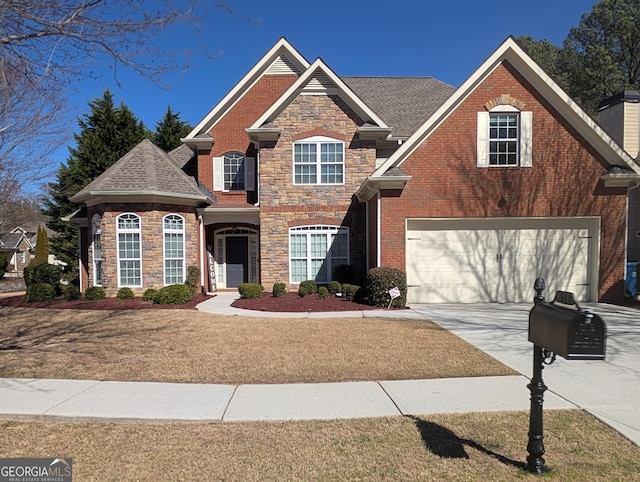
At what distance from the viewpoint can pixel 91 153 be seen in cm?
2442

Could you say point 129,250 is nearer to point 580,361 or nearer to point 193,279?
point 193,279

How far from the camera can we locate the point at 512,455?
144 inches

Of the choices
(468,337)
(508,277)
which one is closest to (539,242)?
(508,277)

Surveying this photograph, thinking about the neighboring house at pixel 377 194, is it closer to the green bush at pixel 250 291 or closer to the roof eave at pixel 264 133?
the roof eave at pixel 264 133

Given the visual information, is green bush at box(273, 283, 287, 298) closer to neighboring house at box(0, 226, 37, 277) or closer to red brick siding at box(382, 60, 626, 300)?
red brick siding at box(382, 60, 626, 300)

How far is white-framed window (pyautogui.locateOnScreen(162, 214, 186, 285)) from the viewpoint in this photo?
1484 centimetres

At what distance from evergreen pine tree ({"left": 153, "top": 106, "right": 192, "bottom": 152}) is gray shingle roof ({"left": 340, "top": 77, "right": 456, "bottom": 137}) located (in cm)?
1405

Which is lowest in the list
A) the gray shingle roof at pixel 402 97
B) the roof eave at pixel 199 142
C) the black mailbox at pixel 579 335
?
the black mailbox at pixel 579 335

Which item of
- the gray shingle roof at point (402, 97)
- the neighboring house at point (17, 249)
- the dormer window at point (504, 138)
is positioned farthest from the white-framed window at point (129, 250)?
the neighboring house at point (17, 249)

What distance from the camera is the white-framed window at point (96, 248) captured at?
584 inches

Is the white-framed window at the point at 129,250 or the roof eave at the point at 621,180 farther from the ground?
the roof eave at the point at 621,180

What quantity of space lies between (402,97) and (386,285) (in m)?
12.2

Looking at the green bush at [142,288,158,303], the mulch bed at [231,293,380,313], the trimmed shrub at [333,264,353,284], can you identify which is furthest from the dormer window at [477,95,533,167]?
the green bush at [142,288,158,303]

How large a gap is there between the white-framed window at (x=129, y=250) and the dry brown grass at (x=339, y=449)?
10.8 metres
